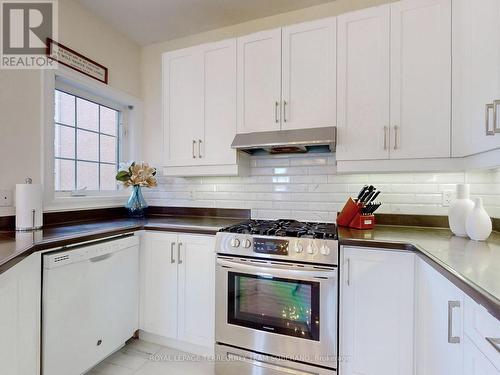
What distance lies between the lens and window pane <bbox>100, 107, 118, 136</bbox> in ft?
8.55

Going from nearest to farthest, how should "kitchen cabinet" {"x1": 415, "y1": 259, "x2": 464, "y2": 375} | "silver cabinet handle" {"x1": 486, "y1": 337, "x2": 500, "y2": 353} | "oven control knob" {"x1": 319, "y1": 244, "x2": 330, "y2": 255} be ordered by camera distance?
"silver cabinet handle" {"x1": 486, "y1": 337, "x2": 500, "y2": 353}
"kitchen cabinet" {"x1": 415, "y1": 259, "x2": 464, "y2": 375}
"oven control knob" {"x1": 319, "y1": 244, "x2": 330, "y2": 255}

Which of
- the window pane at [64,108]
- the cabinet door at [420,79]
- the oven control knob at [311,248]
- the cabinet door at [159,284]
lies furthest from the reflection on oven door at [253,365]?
the window pane at [64,108]

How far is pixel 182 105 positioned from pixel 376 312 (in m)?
2.11

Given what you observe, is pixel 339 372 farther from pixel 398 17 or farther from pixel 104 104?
pixel 104 104

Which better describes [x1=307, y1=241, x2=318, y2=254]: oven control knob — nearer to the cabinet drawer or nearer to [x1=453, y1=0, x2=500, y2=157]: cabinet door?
the cabinet drawer

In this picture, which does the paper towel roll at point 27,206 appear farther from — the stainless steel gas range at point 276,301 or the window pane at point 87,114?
the stainless steel gas range at point 276,301

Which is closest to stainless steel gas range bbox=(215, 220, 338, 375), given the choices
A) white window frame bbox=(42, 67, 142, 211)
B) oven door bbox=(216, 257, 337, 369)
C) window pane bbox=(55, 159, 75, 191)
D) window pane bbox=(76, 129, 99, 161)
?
oven door bbox=(216, 257, 337, 369)

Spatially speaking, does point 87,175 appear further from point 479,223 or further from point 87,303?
point 479,223

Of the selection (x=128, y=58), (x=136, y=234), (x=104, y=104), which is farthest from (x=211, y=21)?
(x=136, y=234)

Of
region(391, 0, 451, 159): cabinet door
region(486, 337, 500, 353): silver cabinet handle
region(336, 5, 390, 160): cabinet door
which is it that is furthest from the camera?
region(336, 5, 390, 160): cabinet door

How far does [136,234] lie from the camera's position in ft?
6.75

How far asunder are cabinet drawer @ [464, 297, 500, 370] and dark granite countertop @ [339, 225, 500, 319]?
53mm

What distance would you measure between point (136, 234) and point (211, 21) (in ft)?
6.55

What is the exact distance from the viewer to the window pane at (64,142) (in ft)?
7.06
